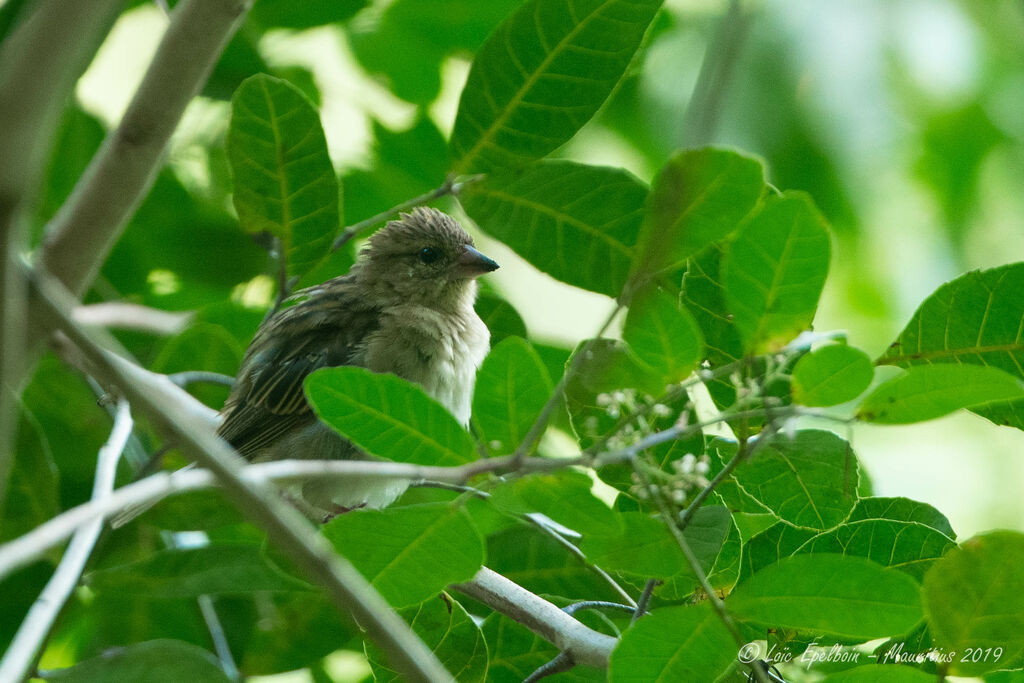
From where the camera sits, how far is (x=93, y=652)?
3.35 metres

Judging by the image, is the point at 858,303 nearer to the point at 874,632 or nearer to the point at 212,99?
the point at 212,99

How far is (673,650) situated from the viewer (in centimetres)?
179

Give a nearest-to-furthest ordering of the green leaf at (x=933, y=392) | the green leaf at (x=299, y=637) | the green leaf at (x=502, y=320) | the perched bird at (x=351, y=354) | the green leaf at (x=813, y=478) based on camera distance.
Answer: the green leaf at (x=933, y=392)
the green leaf at (x=813, y=478)
the green leaf at (x=299, y=637)
the green leaf at (x=502, y=320)
the perched bird at (x=351, y=354)

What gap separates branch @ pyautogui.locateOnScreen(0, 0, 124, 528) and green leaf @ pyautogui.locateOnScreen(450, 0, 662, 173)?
4.94ft

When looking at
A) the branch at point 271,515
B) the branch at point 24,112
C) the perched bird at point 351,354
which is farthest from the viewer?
the perched bird at point 351,354

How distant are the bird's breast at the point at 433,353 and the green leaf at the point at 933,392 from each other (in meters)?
1.96

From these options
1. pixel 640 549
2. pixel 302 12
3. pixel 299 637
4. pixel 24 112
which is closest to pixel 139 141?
pixel 24 112

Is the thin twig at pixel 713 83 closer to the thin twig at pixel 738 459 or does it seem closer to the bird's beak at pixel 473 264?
the thin twig at pixel 738 459

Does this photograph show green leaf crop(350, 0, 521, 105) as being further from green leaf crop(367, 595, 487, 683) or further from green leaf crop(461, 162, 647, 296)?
green leaf crop(367, 595, 487, 683)

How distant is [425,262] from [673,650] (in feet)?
8.57

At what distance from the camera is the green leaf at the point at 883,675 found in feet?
5.90

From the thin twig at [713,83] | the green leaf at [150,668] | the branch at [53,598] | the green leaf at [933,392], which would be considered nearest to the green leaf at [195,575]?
the green leaf at [150,668]

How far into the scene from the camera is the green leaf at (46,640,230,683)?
7.48 ft

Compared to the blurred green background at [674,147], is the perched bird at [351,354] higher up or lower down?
lower down
